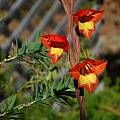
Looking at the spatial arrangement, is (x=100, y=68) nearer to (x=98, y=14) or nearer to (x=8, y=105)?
(x=98, y=14)

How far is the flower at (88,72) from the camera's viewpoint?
69cm

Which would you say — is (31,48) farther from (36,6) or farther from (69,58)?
(36,6)

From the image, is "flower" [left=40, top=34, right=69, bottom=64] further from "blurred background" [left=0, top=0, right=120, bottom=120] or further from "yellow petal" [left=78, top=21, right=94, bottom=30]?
"blurred background" [left=0, top=0, right=120, bottom=120]

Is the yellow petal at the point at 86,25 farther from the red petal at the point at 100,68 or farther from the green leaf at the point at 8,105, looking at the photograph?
the green leaf at the point at 8,105

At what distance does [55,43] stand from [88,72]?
6cm

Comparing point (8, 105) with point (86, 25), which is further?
point (8, 105)

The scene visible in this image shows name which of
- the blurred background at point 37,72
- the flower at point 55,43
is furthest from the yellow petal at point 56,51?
the blurred background at point 37,72

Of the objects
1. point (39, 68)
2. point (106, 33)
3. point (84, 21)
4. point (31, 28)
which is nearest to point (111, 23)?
point (106, 33)

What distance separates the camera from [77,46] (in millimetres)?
722

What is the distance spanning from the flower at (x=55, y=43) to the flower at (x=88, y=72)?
0.13 feet

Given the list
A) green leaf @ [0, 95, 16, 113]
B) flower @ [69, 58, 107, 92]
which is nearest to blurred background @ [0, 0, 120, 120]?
green leaf @ [0, 95, 16, 113]

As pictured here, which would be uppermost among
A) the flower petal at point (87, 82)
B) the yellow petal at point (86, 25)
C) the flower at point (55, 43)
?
the yellow petal at point (86, 25)

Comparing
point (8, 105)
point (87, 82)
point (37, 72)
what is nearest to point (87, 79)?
point (87, 82)

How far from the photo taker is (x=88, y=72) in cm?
72
